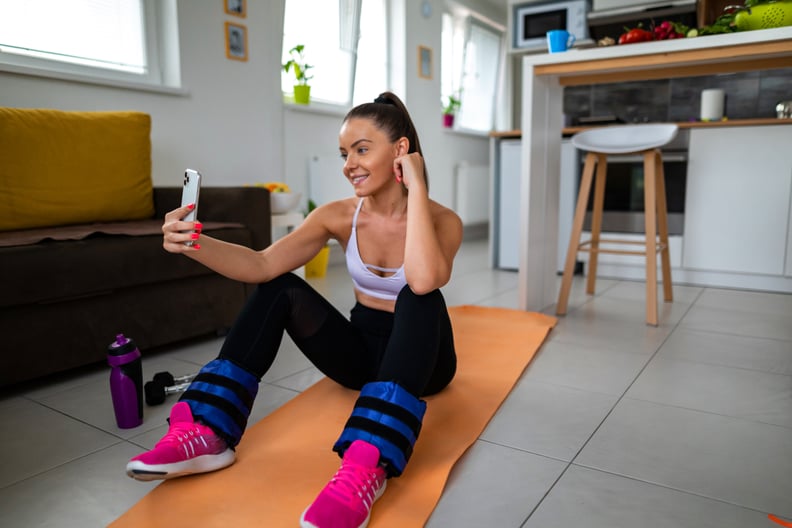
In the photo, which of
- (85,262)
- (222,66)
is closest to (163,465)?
(85,262)

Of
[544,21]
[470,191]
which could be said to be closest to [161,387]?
[470,191]

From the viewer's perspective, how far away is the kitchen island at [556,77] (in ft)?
6.80

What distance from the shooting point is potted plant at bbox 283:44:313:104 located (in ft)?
12.0

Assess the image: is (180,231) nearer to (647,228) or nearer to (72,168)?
(72,168)

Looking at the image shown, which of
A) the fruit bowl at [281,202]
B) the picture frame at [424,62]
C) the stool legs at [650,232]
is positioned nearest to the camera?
the stool legs at [650,232]

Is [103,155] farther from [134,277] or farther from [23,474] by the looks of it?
[23,474]

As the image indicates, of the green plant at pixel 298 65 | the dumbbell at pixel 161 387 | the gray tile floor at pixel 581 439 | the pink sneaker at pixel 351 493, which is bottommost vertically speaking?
the gray tile floor at pixel 581 439

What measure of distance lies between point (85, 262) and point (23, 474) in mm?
686

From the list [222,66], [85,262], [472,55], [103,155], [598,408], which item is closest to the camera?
[598,408]

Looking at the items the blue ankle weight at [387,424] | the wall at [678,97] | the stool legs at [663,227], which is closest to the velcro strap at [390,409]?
the blue ankle weight at [387,424]

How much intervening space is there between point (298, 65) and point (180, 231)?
114 inches

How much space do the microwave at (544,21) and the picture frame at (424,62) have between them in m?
0.90

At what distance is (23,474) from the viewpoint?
1.21 metres

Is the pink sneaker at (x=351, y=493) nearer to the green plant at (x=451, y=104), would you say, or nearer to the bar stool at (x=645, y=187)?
the bar stool at (x=645, y=187)
